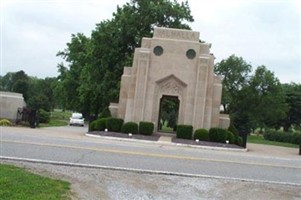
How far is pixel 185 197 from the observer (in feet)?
27.6

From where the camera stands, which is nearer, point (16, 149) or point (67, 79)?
point (16, 149)

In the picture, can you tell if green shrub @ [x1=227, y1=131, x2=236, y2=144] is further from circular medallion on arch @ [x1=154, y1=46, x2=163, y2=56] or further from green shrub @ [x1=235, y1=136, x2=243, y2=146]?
circular medallion on arch @ [x1=154, y1=46, x2=163, y2=56]

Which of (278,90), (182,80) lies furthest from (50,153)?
(278,90)

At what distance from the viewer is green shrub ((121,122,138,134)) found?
28531 mm

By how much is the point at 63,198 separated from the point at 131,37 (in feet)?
118

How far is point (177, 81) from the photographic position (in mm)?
31297

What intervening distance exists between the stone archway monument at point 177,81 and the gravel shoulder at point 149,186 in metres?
20.6

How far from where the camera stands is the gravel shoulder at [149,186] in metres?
8.31

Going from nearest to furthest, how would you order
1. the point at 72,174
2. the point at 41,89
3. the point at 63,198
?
1. the point at 63,198
2. the point at 72,174
3. the point at 41,89

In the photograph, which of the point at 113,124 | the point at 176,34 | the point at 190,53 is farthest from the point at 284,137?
the point at 113,124

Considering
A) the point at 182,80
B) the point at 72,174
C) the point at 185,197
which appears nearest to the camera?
the point at 185,197

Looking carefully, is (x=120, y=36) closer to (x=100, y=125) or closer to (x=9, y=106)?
(x=9, y=106)

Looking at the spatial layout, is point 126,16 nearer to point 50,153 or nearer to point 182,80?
point 182,80

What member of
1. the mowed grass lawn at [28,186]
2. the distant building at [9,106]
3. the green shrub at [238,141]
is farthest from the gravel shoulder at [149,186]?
the distant building at [9,106]
